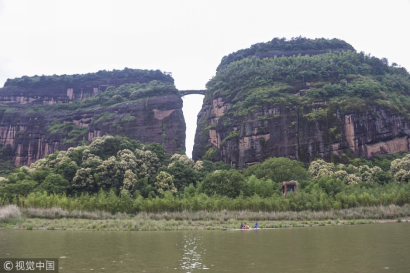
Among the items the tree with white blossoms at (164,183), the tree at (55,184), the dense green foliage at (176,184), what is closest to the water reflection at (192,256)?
the dense green foliage at (176,184)

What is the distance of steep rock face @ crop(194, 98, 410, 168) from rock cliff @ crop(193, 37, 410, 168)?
16 cm

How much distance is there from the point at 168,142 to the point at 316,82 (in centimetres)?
3527

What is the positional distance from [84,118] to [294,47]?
204 ft

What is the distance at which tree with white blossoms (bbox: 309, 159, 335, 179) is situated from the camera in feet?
181

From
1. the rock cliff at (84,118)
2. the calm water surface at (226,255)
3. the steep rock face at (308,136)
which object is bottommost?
the calm water surface at (226,255)

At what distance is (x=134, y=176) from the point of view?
5181 centimetres

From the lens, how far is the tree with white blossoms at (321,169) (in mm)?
55141

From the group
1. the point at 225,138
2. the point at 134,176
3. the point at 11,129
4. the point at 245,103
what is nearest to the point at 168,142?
the point at 225,138

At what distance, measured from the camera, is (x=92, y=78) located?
364 ft

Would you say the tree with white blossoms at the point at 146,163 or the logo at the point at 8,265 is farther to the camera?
the tree with white blossoms at the point at 146,163

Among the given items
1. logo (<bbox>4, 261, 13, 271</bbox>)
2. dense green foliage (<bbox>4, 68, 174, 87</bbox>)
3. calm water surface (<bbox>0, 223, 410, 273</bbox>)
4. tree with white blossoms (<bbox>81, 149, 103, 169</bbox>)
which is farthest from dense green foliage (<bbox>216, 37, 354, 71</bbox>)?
logo (<bbox>4, 261, 13, 271</bbox>)

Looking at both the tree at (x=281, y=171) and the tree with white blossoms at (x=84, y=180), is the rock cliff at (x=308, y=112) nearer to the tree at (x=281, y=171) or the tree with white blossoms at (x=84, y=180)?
the tree at (x=281, y=171)

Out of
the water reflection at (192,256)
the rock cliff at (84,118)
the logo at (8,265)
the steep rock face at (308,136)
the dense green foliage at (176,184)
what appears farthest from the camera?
the rock cliff at (84,118)

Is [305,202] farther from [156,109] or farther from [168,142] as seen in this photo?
[156,109]
